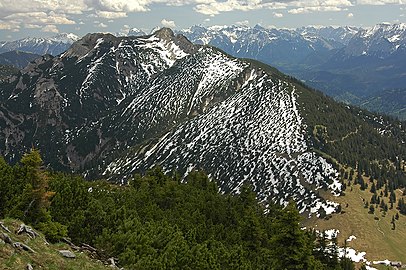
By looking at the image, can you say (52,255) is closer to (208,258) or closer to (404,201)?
(208,258)

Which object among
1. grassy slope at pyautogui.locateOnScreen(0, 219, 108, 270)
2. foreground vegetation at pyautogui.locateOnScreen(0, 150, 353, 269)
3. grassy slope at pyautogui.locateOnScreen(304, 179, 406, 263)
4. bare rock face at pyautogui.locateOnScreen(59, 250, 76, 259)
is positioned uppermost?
grassy slope at pyautogui.locateOnScreen(0, 219, 108, 270)

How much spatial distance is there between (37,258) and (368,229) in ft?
459

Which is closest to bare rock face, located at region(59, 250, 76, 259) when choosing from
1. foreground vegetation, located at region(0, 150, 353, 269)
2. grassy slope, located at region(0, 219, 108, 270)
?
grassy slope, located at region(0, 219, 108, 270)

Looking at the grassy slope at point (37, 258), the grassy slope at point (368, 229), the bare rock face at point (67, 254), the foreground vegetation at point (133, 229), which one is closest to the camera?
the grassy slope at point (37, 258)

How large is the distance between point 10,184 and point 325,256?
70293mm

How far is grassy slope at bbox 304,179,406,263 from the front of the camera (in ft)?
443

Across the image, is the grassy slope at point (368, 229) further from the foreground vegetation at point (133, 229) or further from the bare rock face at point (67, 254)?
the bare rock face at point (67, 254)

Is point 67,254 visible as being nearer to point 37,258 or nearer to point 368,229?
point 37,258

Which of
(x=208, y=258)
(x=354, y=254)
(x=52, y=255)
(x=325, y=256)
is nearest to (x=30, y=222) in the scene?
(x=52, y=255)

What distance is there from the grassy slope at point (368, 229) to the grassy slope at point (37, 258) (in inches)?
4592

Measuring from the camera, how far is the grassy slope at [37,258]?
29406 mm

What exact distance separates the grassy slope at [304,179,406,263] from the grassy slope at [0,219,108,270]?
116641 millimetres

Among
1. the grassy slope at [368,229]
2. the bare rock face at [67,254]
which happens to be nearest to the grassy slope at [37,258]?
the bare rock face at [67,254]

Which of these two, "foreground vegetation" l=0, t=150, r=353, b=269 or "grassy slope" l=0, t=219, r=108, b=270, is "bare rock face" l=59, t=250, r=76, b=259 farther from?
"foreground vegetation" l=0, t=150, r=353, b=269
